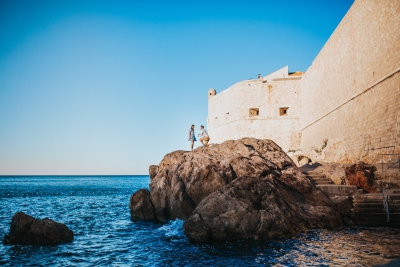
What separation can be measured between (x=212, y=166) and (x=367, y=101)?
7551 millimetres

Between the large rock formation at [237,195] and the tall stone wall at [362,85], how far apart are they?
386 centimetres

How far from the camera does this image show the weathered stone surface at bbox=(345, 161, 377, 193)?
883cm

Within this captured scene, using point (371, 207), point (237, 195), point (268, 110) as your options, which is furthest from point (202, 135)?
point (268, 110)

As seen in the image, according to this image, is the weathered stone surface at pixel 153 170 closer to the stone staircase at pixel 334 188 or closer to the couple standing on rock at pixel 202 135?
the couple standing on rock at pixel 202 135

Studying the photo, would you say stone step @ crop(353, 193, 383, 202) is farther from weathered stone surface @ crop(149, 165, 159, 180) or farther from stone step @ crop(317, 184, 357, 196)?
weathered stone surface @ crop(149, 165, 159, 180)

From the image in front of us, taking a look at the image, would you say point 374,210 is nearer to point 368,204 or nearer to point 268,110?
point 368,204

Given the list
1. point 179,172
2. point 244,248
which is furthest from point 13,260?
point 179,172

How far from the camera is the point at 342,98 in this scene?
15305 mm

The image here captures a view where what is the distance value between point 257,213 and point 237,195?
65 centimetres

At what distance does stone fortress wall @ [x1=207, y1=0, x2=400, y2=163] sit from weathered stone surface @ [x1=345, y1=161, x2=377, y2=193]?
1651mm

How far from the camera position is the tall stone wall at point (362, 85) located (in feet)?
33.9

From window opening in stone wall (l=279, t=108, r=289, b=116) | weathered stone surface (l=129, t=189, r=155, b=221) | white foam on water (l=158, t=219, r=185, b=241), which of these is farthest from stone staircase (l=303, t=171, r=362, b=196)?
window opening in stone wall (l=279, t=108, r=289, b=116)

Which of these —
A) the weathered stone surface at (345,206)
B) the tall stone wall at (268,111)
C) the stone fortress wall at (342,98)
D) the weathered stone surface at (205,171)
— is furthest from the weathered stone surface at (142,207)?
the tall stone wall at (268,111)

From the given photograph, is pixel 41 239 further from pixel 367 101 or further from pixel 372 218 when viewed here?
pixel 367 101
